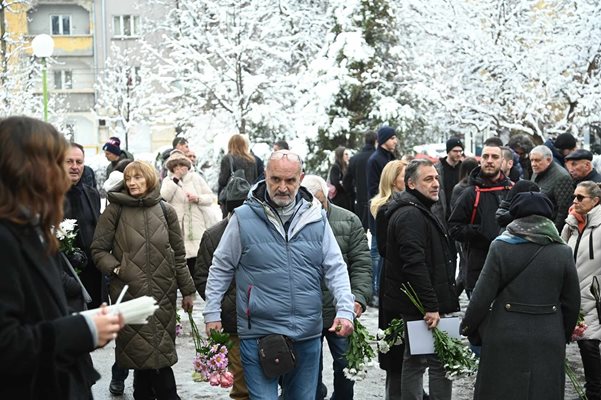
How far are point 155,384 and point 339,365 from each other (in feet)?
4.75

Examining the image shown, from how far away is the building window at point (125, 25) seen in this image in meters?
54.4

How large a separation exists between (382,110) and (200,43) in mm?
6520

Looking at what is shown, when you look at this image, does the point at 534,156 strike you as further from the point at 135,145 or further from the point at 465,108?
the point at 135,145

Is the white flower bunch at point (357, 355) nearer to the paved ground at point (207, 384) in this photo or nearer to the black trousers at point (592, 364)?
the paved ground at point (207, 384)

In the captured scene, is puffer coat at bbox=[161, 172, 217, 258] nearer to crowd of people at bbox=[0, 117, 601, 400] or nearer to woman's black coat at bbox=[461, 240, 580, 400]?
crowd of people at bbox=[0, 117, 601, 400]

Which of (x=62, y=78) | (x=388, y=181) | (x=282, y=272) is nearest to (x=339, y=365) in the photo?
(x=282, y=272)

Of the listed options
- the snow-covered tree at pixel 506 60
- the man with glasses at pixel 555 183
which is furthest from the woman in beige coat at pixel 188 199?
the snow-covered tree at pixel 506 60

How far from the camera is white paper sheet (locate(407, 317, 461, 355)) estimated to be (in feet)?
24.0

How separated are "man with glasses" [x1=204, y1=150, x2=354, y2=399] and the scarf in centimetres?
112

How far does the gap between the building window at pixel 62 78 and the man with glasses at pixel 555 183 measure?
49.8 metres

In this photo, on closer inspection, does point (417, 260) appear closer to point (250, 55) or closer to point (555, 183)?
point (555, 183)

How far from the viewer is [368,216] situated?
1453 cm

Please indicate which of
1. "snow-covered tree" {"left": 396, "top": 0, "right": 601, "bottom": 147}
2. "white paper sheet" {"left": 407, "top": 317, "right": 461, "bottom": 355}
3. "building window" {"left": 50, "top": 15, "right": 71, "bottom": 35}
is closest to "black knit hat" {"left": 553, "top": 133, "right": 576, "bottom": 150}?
"white paper sheet" {"left": 407, "top": 317, "right": 461, "bottom": 355}

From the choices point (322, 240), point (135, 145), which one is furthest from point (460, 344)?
point (135, 145)
